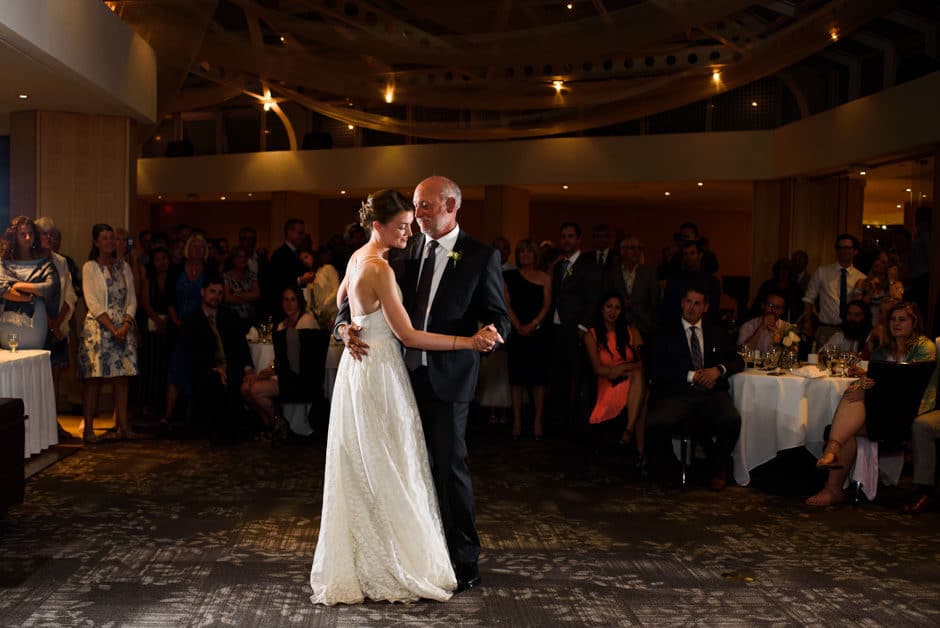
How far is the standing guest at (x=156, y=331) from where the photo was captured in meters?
9.51

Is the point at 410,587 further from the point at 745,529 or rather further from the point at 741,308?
the point at 741,308

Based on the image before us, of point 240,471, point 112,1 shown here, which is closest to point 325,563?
point 240,471

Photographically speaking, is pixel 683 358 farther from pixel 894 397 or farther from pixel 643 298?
pixel 643 298

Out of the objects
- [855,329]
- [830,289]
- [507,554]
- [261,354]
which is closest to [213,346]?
[261,354]

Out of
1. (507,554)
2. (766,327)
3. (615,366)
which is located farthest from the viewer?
(615,366)

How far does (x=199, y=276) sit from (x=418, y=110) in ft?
33.3

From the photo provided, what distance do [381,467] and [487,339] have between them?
0.65 metres

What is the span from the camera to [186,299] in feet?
30.0

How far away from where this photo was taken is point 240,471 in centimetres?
714

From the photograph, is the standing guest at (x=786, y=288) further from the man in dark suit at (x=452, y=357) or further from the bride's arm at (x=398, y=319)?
the bride's arm at (x=398, y=319)

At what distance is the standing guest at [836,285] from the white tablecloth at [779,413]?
307 cm

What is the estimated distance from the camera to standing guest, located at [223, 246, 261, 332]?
9404 millimetres

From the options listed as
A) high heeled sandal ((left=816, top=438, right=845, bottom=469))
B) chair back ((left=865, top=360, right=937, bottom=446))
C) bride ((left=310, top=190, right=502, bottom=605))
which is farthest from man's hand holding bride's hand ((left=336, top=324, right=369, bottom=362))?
chair back ((left=865, top=360, right=937, bottom=446))

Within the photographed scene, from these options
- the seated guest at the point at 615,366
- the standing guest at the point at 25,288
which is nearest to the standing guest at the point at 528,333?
the seated guest at the point at 615,366
